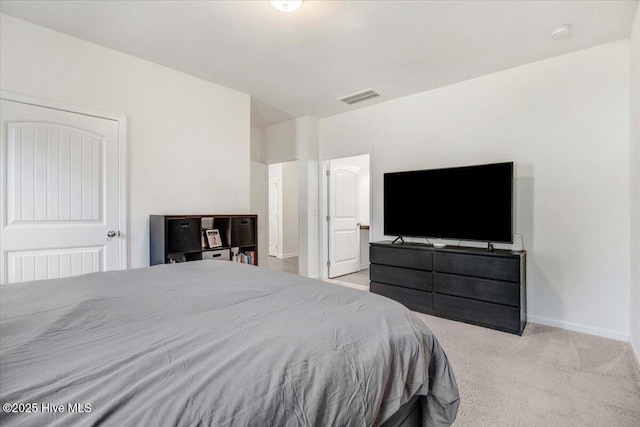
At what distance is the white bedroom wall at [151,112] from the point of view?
248 cm

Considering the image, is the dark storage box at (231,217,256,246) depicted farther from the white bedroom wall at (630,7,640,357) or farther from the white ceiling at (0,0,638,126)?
the white bedroom wall at (630,7,640,357)

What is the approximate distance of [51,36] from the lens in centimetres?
255

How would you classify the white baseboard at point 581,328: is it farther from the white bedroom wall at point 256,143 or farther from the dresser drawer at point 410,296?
the white bedroom wall at point 256,143

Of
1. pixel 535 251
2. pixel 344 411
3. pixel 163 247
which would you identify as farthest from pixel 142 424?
pixel 535 251

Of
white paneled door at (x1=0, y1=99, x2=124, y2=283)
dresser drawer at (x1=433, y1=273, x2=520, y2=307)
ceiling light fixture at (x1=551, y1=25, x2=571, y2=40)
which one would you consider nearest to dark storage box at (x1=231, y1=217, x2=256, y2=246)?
white paneled door at (x1=0, y1=99, x2=124, y2=283)

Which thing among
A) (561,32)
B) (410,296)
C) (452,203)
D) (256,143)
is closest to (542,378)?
(410,296)

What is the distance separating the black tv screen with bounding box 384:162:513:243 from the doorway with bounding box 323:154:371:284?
1.04 meters

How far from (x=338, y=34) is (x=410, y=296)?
8.86ft

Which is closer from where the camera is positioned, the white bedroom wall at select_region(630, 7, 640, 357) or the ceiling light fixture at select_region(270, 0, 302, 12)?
the ceiling light fixture at select_region(270, 0, 302, 12)

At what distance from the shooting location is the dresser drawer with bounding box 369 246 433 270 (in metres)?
3.27

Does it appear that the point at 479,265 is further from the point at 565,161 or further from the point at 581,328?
the point at 565,161

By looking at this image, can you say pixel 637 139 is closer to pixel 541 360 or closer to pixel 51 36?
pixel 541 360

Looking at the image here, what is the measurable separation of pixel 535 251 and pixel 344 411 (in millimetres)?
3053

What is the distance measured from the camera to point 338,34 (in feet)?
8.51
